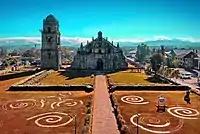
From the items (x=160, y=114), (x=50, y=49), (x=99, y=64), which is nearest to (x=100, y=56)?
(x=99, y=64)

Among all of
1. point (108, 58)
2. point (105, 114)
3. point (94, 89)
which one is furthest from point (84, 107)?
point (108, 58)

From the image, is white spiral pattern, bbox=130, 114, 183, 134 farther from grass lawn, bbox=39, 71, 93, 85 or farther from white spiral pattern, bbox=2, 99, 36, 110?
grass lawn, bbox=39, 71, 93, 85

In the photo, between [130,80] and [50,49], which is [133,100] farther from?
[50,49]

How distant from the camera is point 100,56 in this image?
105m

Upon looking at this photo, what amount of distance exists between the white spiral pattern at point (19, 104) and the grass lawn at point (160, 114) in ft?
52.6

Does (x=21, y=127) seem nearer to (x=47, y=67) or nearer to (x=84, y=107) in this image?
(x=84, y=107)

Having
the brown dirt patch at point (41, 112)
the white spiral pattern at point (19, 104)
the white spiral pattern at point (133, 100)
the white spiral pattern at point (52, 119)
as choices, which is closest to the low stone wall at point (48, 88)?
the brown dirt patch at point (41, 112)

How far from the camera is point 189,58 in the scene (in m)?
122

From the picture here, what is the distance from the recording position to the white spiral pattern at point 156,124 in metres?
33.8

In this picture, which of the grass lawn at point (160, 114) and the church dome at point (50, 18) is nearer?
the grass lawn at point (160, 114)

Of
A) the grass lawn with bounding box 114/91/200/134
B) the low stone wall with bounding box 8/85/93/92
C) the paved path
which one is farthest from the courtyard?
the paved path

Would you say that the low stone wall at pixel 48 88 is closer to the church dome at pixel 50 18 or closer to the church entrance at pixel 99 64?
the church entrance at pixel 99 64

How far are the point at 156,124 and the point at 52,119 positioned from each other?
14569 mm

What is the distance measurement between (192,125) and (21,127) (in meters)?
22.4
